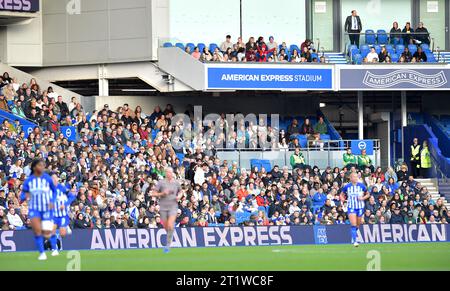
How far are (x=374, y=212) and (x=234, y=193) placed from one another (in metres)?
Answer: 4.47

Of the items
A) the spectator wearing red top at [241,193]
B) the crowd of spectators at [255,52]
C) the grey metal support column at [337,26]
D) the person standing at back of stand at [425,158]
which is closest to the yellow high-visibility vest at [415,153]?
the person standing at back of stand at [425,158]

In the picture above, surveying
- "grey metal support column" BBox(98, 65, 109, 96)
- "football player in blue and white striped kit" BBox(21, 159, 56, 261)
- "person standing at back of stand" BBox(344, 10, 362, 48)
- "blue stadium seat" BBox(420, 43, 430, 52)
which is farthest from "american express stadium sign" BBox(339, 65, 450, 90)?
"football player in blue and white striped kit" BBox(21, 159, 56, 261)

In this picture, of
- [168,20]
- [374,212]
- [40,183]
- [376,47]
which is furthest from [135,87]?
[40,183]

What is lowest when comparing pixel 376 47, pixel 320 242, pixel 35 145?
pixel 320 242

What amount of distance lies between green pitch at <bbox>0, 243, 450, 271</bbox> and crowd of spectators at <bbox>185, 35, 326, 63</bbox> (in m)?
12.6

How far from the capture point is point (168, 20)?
46500mm

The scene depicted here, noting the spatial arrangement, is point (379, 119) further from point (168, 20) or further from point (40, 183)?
point (40, 183)

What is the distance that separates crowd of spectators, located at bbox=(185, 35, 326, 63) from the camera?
45281 millimetres

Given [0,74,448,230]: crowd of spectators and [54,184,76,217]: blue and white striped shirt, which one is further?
[0,74,448,230]: crowd of spectators

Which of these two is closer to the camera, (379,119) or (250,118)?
(250,118)

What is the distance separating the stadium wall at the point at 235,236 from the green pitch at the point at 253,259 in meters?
0.53

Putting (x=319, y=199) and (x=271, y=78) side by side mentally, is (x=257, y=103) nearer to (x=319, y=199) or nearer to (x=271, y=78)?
(x=271, y=78)

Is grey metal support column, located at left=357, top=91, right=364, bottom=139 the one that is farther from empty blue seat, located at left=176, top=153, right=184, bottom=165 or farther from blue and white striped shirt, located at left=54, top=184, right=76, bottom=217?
blue and white striped shirt, located at left=54, top=184, right=76, bottom=217

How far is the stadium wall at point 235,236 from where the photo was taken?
109 ft
